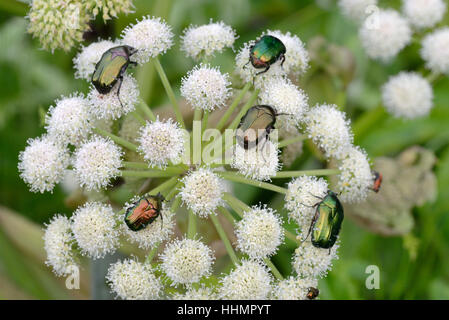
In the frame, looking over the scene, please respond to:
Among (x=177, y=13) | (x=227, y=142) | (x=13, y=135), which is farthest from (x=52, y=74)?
(x=227, y=142)

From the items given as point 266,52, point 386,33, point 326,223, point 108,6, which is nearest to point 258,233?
point 326,223

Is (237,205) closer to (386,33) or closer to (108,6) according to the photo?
(108,6)

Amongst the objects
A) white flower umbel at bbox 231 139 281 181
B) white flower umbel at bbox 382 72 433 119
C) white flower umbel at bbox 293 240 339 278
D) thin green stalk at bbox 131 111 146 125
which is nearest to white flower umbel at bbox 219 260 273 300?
white flower umbel at bbox 293 240 339 278

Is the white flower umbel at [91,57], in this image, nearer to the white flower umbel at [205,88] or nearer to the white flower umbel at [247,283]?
the white flower umbel at [205,88]

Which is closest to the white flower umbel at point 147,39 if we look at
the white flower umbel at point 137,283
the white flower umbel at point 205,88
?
the white flower umbel at point 205,88

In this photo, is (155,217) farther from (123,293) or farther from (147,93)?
(147,93)

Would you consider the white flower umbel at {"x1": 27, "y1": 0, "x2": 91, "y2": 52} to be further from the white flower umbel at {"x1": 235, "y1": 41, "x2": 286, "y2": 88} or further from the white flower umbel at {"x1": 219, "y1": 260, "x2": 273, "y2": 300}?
the white flower umbel at {"x1": 219, "y1": 260, "x2": 273, "y2": 300}
